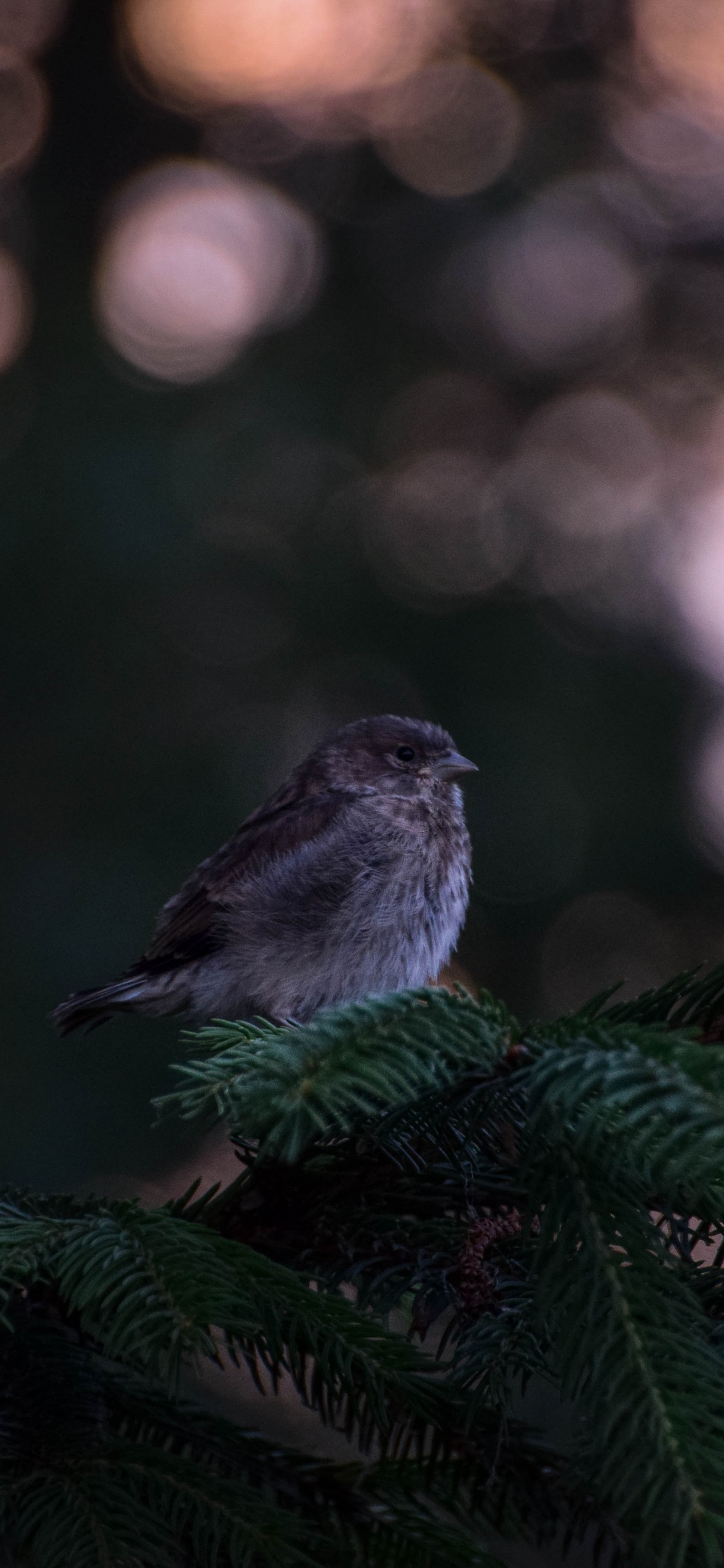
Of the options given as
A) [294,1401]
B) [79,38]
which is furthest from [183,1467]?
[79,38]

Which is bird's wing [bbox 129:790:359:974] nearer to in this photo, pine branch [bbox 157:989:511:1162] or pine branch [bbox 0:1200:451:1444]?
pine branch [bbox 0:1200:451:1444]

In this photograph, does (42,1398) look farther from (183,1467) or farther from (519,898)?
(519,898)

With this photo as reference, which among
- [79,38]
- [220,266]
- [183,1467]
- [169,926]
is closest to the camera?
[183,1467]

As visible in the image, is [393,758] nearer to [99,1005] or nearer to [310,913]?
[310,913]

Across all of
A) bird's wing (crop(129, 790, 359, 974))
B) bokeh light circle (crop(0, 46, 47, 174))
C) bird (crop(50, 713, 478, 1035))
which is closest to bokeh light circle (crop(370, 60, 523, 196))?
bokeh light circle (crop(0, 46, 47, 174))

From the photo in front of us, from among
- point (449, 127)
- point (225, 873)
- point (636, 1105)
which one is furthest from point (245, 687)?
point (636, 1105)

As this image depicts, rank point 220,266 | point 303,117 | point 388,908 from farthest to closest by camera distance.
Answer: point 303,117 < point 220,266 < point 388,908
